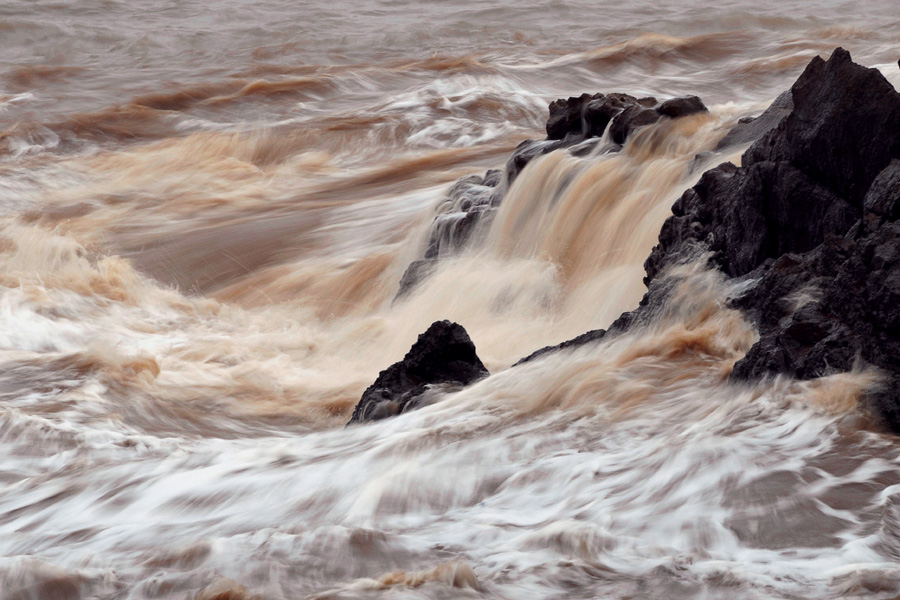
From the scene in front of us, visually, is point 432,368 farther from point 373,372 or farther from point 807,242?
point 807,242

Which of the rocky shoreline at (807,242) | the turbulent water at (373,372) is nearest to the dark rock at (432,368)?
the rocky shoreline at (807,242)

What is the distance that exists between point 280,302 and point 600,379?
399cm

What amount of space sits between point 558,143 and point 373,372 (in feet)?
8.29

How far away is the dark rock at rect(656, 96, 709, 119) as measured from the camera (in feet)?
23.9

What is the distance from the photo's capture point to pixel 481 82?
1517 cm

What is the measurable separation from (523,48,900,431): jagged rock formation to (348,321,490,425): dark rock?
32cm

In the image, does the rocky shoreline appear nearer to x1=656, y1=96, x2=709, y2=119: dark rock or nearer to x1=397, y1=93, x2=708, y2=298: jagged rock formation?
x1=656, y1=96, x2=709, y2=119: dark rock

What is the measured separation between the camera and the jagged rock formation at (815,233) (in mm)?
3744

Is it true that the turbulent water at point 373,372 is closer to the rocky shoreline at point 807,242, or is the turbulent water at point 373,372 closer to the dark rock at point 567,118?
the rocky shoreline at point 807,242

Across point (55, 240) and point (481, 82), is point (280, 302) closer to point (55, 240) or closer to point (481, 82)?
point (55, 240)

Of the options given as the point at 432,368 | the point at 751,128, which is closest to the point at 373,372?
the point at 432,368

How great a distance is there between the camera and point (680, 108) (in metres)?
7.29

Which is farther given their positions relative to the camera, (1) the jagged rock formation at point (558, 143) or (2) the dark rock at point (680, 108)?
(1) the jagged rock formation at point (558, 143)

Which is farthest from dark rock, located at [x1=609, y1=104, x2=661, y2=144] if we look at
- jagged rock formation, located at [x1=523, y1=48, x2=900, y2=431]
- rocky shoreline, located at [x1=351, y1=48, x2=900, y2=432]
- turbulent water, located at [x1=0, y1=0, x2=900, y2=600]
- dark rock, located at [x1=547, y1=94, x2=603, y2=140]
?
jagged rock formation, located at [x1=523, y1=48, x2=900, y2=431]
